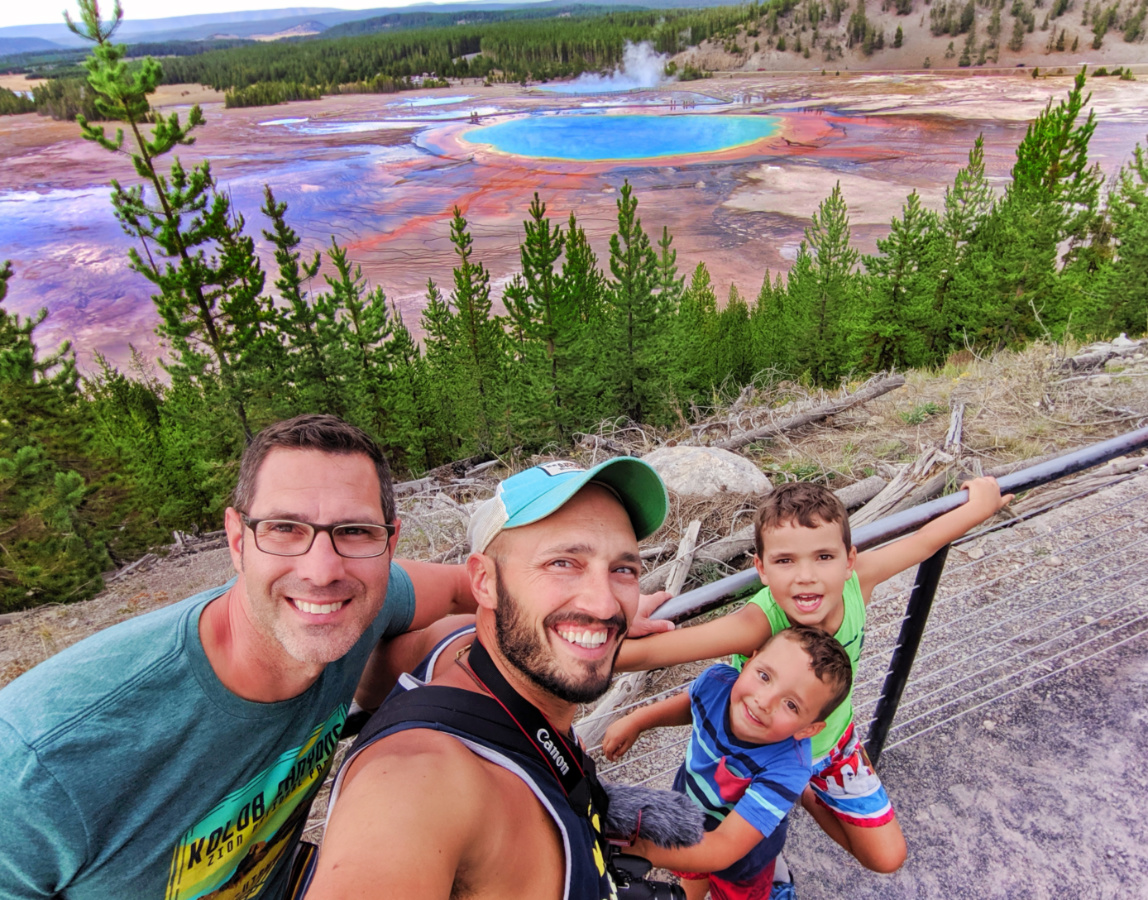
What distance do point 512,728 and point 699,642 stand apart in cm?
73

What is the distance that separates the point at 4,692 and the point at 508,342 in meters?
21.3

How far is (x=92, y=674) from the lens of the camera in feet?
3.81

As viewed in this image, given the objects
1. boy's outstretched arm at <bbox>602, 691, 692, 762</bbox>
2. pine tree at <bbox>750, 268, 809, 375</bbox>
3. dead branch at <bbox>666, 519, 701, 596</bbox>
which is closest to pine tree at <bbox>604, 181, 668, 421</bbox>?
pine tree at <bbox>750, 268, 809, 375</bbox>

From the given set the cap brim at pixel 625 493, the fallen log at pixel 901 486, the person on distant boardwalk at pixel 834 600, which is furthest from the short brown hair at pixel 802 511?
the fallen log at pixel 901 486

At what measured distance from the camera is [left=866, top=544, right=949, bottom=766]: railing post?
6.52 ft

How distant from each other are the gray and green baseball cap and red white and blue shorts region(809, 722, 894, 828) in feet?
3.47

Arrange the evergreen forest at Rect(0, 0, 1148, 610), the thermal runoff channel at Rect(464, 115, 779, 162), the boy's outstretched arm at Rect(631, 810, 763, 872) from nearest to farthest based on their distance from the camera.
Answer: the boy's outstretched arm at Rect(631, 810, 763, 872)
the evergreen forest at Rect(0, 0, 1148, 610)
the thermal runoff channel at Rect(464, 115, 779, 162)

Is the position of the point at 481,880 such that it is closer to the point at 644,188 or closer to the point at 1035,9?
the point at 644,188

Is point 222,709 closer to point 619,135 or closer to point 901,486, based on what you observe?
point 901,486

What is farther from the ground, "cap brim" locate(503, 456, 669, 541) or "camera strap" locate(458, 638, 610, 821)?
"cap brim" locate(503, 456, 669, 541)

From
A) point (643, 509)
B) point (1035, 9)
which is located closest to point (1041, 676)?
point (643, 509)

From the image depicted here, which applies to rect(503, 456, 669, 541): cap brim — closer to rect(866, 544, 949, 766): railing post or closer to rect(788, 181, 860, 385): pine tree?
rect(866, 544, 949, 766): railing post

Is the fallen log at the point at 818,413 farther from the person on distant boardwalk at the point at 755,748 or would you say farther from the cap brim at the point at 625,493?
the cap brim at the point at 625,493

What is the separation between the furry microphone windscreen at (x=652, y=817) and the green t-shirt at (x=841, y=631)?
55 centimetres
